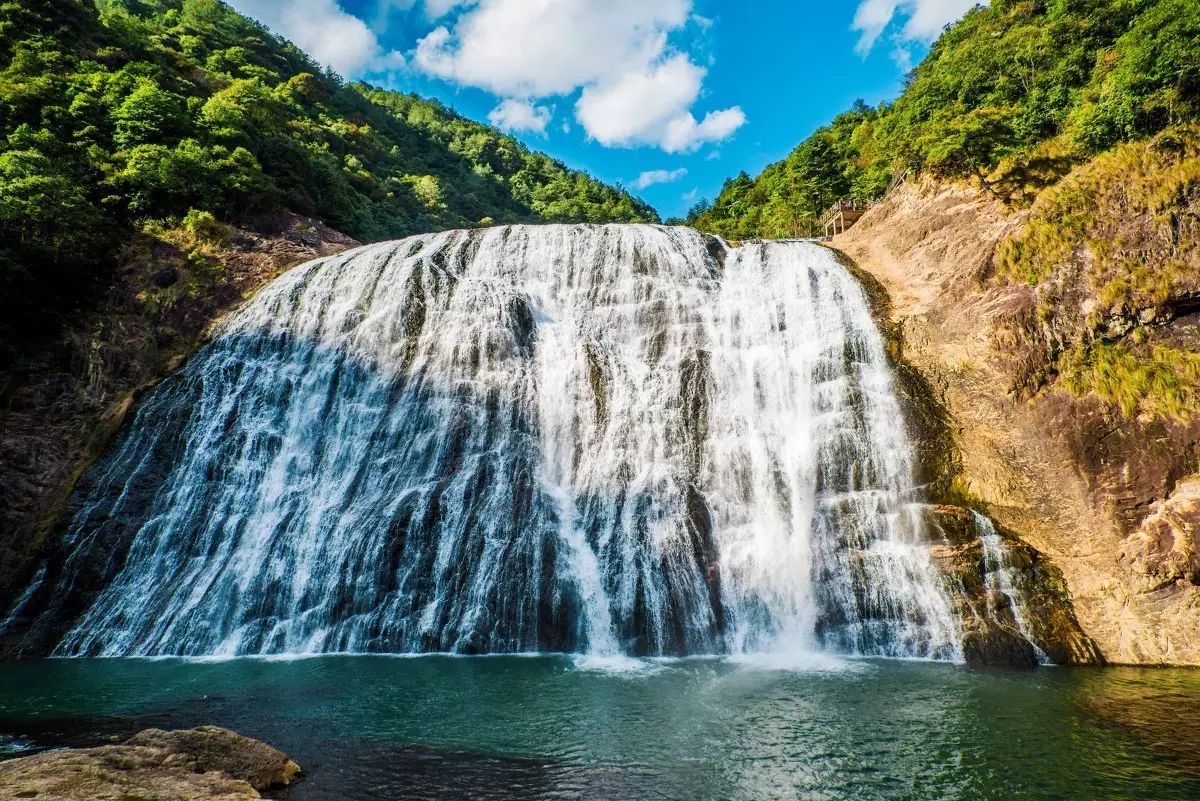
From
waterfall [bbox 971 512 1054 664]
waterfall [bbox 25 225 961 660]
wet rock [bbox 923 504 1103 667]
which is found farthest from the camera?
waterfall [bbox 25 225 961 660]

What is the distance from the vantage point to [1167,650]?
45.1ft

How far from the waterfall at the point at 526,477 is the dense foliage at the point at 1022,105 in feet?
22.9

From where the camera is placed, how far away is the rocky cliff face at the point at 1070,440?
14.2 metres

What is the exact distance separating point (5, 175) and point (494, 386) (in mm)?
22820

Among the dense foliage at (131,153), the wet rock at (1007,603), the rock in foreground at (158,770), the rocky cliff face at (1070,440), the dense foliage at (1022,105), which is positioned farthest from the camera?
the dense foliage at (131,153)

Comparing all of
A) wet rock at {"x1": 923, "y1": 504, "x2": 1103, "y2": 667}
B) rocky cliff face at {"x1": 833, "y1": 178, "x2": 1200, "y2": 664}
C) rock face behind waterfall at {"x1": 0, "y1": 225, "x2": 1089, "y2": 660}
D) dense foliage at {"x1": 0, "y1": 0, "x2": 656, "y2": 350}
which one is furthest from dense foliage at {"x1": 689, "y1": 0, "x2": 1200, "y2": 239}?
dense foliage at {"x1": 0, "y1": 0, "x2": 656, "y2": 350}

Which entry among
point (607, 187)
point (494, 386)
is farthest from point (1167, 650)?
point (607, 187)

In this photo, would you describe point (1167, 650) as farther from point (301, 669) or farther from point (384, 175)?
point (384, 175)

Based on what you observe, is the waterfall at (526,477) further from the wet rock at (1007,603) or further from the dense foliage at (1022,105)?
the dense foliage at (1022,105)

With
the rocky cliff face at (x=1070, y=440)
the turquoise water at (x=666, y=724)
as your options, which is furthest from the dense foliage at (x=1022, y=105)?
the turquoise water at (x=666, y=724)

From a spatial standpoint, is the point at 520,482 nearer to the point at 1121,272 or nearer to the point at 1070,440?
the point at 1070,440

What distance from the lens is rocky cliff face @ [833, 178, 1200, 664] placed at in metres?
14.2

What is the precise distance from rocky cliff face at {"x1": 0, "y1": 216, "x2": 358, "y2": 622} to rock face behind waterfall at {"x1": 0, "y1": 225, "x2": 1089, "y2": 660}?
1186 millimetres

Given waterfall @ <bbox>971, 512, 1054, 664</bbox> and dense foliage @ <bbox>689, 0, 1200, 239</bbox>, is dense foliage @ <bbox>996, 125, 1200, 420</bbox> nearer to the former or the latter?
dense foliage @ <bbox>689, 0, 1200, 239</bbox>
